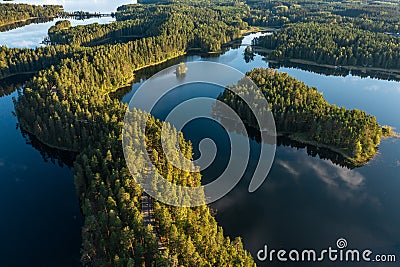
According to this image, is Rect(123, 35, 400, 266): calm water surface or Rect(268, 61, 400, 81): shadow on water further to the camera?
Rect(268, 61, 400, 81): shadow on water

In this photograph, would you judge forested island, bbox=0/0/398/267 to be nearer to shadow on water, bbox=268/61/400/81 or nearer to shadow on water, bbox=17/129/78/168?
shadow on water, bbox=17/129/78/168

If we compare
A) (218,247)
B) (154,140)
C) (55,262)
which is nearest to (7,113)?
(154,140)

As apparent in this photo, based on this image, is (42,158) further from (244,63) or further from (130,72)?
(244,63)

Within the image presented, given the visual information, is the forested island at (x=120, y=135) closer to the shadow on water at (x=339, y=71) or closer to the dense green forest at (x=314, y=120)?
the dense green forest at (x=314, y=120)

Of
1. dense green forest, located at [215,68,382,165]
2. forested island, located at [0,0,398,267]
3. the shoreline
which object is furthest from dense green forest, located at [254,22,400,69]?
dense green forest, located at [215,68,382,165]

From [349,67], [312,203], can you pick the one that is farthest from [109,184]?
[349,67]

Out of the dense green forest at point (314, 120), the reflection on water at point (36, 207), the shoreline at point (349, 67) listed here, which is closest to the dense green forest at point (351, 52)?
the shoreline at point (349, 67)

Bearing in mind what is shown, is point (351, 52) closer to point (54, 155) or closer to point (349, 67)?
point (349, 67)

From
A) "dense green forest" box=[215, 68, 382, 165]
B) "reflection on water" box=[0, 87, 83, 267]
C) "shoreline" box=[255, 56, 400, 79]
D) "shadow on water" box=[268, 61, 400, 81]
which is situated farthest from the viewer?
"shoreline" box=[255, 56, 400, 79]
